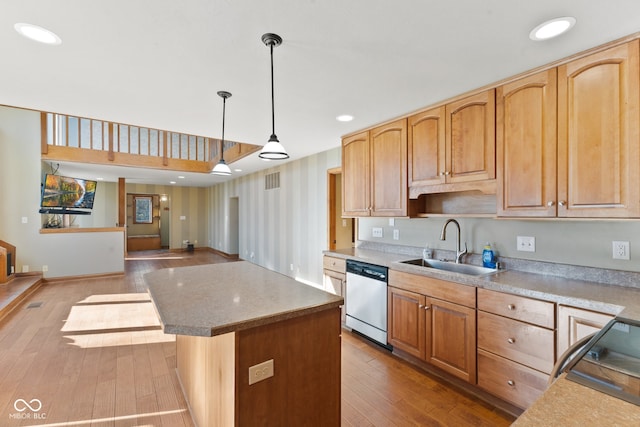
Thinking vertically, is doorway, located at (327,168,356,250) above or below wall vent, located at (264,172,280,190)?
below

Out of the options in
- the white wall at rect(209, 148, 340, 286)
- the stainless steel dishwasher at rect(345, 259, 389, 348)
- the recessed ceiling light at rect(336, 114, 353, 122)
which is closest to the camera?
the stainless steel dishwasher at rect(345, 259, 389, 348)

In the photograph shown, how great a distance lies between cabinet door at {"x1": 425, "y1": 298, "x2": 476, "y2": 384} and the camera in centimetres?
214

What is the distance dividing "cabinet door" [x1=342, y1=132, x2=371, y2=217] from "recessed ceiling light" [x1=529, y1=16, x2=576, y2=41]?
1.84 m

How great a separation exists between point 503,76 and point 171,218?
10.5 m

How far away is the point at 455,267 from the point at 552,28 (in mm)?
1923

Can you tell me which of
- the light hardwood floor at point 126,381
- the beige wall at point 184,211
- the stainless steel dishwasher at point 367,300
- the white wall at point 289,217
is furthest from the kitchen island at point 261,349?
the beige wall at point 184,211

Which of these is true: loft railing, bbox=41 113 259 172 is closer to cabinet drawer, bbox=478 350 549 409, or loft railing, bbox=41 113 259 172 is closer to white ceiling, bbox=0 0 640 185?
white ceiling, bbox=0 0 640 185

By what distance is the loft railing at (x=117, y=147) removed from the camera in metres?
5.73

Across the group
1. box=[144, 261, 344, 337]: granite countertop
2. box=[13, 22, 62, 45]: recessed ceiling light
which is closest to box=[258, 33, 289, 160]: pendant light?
box=[144, 261, 344, 337]: granite countertop

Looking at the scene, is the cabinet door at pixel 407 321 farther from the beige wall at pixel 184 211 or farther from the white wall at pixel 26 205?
the beige wall at pixel 184 211

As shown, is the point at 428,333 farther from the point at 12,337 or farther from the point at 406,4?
the point at 12,337

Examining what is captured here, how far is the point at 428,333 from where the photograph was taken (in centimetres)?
244

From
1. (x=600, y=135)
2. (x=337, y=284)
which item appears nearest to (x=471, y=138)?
(x=600, y=135)

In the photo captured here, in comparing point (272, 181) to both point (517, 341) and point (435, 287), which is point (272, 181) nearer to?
point (435, 287)
